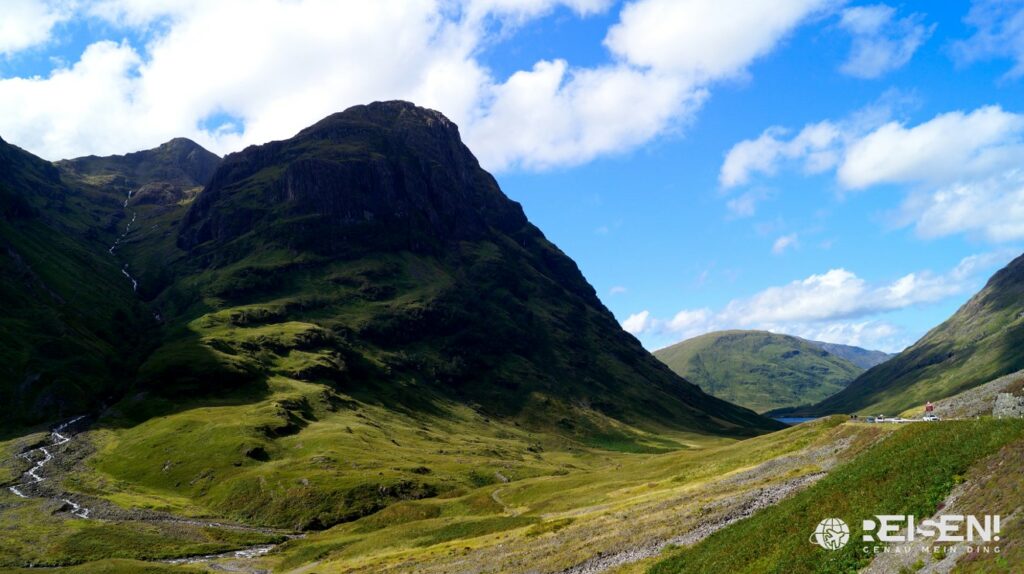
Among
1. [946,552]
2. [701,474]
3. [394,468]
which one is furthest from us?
[394,468]

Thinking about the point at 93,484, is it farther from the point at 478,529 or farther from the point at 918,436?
the point at 918,436

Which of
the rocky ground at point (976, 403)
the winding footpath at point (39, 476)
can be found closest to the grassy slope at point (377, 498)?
the winding footpath at point (39, 476)

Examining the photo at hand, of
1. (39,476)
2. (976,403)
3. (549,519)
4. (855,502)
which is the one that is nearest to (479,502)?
(549,519)

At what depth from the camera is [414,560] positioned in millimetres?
82688

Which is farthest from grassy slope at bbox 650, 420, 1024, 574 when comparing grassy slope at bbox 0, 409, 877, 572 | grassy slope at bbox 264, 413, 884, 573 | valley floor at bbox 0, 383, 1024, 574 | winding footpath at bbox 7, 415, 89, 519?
winding footpath at bbox 7, 415, 89, 519

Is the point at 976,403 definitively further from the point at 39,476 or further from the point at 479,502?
the point at 39,476

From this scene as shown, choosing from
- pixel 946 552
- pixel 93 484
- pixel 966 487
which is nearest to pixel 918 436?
pixel 966 487

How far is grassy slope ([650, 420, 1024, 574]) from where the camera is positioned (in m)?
35.6

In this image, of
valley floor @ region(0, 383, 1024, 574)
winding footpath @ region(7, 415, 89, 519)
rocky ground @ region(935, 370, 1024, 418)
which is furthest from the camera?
winding footpath @ region(7, 415, 89, 519)

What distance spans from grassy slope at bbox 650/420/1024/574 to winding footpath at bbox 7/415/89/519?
478 feet

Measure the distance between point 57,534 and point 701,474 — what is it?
4654 inches

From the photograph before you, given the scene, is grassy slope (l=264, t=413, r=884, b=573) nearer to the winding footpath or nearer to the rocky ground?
the rocky ground

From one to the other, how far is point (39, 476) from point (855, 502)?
19420cm

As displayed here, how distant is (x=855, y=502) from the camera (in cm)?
3953
